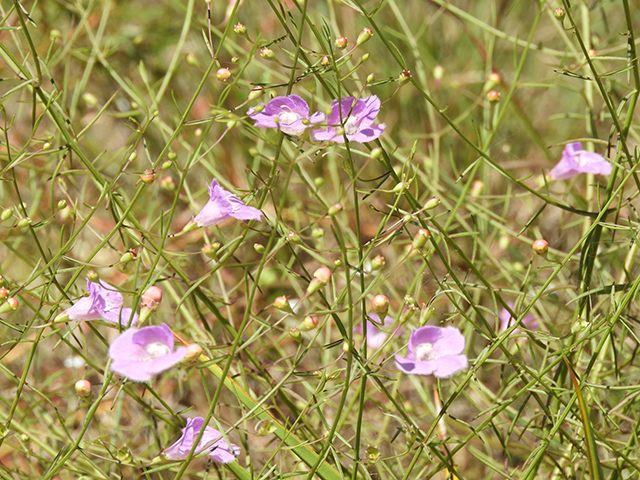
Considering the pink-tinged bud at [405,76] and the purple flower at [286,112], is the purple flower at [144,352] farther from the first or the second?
the pink-tinged bud at [405,76]

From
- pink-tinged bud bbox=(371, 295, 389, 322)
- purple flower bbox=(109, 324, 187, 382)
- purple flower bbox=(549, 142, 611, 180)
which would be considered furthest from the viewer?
purple flower bbox=(549, 142, 611, 180)

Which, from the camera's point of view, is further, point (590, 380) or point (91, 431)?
point (91, 431)

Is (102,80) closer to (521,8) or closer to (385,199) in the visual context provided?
(385,199)

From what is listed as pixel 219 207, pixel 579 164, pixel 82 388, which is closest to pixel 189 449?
pixel 82 388

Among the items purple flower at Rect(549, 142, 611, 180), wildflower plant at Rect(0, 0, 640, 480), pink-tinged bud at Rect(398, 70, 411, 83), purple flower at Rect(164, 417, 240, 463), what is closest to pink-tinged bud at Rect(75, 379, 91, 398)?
wildflower plant at Rect(0, 0, 640, 480)

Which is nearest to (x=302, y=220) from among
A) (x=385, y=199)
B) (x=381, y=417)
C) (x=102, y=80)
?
(x=385, y=199)

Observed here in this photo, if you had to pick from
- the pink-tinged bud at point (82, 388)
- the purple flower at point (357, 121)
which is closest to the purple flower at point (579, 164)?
the purple flower at point (357, 121)

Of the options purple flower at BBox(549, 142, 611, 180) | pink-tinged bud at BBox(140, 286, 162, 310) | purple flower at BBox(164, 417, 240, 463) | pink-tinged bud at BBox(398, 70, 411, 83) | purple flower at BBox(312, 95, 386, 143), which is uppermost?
pink-tinged bud at BBox(398, 70, 411, 83)

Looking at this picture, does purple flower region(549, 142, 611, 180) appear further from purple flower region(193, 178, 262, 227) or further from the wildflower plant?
purple flower region(193, 178, 262, 227)
